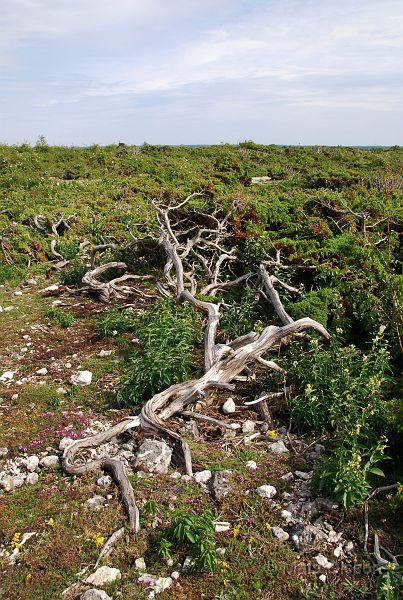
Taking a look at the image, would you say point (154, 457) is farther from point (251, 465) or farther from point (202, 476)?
point (251, 465)

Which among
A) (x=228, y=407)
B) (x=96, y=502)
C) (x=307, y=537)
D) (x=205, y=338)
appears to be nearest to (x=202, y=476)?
(x=96, y=502)

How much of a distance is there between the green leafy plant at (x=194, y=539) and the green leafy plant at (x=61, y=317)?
177 inches

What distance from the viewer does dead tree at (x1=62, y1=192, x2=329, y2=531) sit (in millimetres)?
4383

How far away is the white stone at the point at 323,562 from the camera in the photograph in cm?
335

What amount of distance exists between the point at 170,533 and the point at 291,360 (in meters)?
2.59

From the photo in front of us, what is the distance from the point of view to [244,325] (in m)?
6.54

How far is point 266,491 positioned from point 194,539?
0.83m

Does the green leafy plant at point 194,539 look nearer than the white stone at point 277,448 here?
Yes

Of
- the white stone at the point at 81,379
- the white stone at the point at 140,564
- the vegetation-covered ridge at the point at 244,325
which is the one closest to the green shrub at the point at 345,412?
the vegetation-covered ridge at the point at 244,325

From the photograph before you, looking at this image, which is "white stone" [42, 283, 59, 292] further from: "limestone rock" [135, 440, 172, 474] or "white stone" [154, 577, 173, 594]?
→ "white stone" [154, 577, 173, 594]

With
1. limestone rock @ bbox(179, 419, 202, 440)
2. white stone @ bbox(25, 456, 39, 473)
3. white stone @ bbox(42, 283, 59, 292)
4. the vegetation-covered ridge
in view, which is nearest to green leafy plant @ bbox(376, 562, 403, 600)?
the vegetation-covered ridge

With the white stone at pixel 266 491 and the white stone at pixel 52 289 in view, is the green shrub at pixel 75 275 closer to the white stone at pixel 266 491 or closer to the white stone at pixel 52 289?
the white stone at pixel 52 289

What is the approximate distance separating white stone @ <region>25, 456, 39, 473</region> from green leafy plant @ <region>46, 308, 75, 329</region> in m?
3.28

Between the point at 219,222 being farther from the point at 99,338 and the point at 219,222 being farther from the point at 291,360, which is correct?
the point at 291,360
